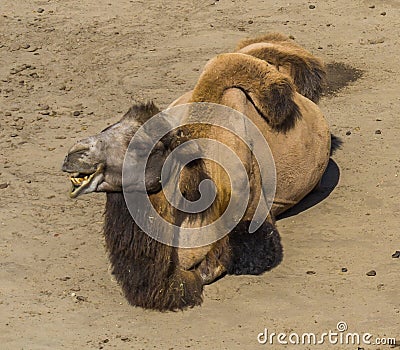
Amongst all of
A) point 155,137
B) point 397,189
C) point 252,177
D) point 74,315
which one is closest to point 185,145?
point 155,137

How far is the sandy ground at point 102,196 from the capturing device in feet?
21.8

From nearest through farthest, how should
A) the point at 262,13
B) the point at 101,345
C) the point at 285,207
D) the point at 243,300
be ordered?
the point at 101,345 → the point at 243,300 → the point at 285,207 → the point at 262,13

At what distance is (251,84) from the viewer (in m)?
7.31

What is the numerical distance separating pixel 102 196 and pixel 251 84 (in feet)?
5.92

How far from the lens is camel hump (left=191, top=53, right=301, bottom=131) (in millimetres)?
7145

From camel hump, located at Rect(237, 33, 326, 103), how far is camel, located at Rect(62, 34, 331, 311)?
0.01 meters

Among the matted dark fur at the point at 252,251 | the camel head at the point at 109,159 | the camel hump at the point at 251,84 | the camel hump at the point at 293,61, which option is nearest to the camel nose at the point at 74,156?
the camel head at the point at 109,159

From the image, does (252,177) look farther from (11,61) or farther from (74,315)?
(11,61)

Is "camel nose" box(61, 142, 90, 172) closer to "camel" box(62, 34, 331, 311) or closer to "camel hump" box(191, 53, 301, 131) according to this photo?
"camel" box(62, 34, 331, 311)

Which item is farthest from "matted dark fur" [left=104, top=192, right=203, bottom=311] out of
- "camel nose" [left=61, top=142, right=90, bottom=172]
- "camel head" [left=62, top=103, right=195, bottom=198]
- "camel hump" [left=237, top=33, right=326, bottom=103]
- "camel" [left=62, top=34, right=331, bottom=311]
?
"camel hump" [left=237, top=33, right=326, bottom=103]

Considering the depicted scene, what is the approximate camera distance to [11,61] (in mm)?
11180

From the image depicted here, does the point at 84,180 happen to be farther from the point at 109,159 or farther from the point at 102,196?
the point at 102,196

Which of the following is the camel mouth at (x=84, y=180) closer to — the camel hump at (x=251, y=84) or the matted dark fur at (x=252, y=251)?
the camel hump at (x=251, y=84)

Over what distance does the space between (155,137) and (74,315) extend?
4.23 feet
